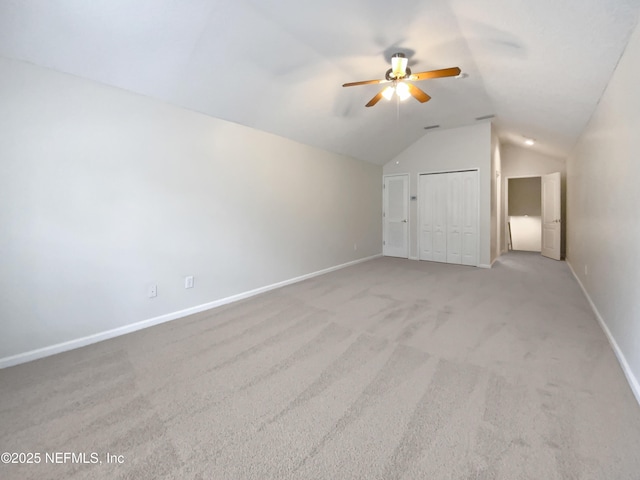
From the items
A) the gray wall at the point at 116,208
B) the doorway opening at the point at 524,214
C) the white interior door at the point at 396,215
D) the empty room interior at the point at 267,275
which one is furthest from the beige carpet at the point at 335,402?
the doorway opening at the point at 524,214

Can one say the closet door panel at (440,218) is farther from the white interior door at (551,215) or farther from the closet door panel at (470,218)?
the white interior door at (551,215)

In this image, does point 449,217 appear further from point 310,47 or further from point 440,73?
point 310,47

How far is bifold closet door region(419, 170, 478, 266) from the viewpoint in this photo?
567cm

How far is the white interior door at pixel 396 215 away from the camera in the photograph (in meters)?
6.52

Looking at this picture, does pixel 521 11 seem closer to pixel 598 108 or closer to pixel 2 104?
pixel 598 108

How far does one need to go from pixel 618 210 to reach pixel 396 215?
4.46m

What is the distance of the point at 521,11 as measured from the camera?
199cm

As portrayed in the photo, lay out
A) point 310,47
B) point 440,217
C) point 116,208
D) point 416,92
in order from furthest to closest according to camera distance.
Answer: point 440,217, point 416,92, point 310,47, point 116,208

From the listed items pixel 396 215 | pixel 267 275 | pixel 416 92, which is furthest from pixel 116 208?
pixel 396 215

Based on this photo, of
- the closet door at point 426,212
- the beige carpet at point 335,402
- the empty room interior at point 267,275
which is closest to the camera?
the beige carpet at point 335,402

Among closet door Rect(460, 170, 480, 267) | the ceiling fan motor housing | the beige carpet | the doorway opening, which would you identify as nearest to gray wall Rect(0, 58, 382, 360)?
→ the beige carpet

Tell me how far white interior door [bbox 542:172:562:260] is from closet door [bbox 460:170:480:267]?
7.35 feet

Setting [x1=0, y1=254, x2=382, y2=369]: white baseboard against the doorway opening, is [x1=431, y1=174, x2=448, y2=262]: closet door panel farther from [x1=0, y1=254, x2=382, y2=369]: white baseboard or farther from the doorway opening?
[x1=0, y1=254, x2=382, y2=369]: white baseboard

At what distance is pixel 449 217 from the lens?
19.6ft
